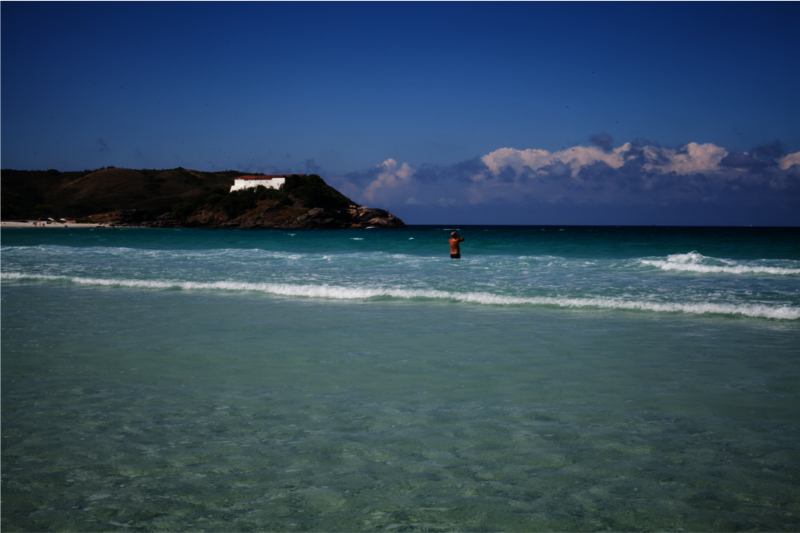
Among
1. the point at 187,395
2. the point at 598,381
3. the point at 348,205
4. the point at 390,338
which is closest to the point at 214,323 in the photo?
the point at 390,338

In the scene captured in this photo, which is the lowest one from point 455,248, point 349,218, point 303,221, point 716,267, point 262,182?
point 716,267

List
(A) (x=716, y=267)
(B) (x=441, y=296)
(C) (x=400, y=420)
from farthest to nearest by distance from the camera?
(A) (x=716, y=267) → (B) (x=441, y=296) → (C) (x=400, y=420)

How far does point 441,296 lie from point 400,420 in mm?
9408

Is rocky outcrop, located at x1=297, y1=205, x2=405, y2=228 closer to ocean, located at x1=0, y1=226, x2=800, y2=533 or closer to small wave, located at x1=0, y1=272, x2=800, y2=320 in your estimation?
small wave, located at x1=0, y1=272, x2=800, y2=320

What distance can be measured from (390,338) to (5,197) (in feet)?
780

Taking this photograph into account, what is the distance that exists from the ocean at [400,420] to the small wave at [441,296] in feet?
0.94

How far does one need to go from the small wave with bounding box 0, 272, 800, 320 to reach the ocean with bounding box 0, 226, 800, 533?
286 mm

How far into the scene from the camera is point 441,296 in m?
14.3

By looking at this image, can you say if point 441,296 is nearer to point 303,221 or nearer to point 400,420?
point 400,420

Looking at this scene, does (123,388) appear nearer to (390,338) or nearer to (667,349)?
(390,338)

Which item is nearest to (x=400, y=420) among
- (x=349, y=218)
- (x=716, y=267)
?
(x=716, y=267)

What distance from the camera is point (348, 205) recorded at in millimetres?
144875

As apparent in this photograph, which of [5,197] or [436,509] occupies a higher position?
[5,197]

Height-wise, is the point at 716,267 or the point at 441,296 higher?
the point at 716,267
